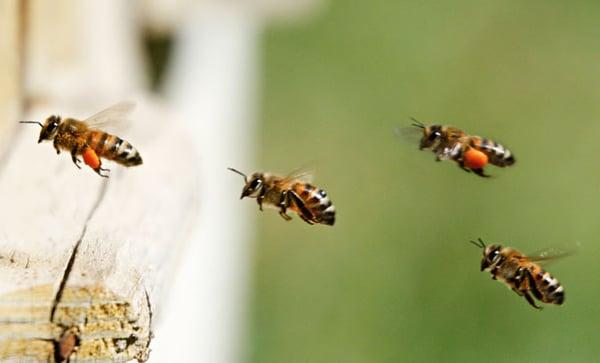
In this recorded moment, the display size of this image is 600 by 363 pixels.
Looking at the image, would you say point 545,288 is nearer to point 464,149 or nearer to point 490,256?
point 490,256

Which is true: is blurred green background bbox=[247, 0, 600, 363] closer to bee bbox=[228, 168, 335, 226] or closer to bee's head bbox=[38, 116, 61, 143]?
bee bbox=[228, 168, 335, 226]

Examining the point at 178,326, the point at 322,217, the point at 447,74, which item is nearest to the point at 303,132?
the point at 447,74

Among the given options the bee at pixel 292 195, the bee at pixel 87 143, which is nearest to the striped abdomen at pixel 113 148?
the bee at pixel 87 143

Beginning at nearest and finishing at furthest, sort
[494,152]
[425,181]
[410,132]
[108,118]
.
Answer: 1. [108,118]
2. [494,152]
3. [410,132]
4. [425,181]

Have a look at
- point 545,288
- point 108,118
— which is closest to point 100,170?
point 108,118

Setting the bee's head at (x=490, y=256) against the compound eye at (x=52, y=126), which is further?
the bee's head at (x=490, y=256)

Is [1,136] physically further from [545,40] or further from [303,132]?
[545,40]

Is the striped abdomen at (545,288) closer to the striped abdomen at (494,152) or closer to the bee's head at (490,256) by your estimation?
the bee's head at (490,256)
